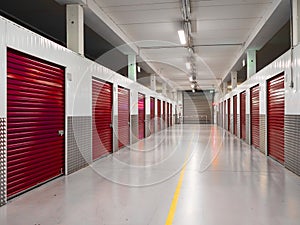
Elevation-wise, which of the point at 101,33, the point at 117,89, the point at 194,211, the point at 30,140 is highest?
the point at 101,33

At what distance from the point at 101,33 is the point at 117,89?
76.9 inches

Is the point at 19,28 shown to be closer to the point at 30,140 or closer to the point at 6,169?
the point at 30,140

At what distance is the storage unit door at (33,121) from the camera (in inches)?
169

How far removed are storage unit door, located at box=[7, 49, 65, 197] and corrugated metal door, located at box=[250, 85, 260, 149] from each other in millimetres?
7248

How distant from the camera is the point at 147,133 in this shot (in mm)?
15758

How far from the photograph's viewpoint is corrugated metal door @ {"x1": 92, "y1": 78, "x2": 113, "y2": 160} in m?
7.77

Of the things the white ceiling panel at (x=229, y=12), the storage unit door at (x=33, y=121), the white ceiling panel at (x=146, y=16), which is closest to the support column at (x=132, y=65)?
the white ceiling panel at (x=146, y=16)

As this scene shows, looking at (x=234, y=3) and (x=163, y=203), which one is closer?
(x=163, y=203)

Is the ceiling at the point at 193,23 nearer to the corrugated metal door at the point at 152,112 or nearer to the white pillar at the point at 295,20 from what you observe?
the white pillar at the point at 295,20

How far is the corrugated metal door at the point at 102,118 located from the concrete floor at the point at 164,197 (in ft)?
3.77

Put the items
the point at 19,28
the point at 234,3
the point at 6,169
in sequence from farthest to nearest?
the point at 234,3, the point at 19,28, the point at 6,169

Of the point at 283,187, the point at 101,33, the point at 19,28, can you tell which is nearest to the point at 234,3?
the point at 101,33

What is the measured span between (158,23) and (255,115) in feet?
16.7

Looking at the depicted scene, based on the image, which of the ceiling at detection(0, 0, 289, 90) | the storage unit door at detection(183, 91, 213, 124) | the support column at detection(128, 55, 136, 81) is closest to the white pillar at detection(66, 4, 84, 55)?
the ceiling at detection(0, 0, 289, 90)
